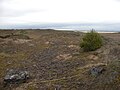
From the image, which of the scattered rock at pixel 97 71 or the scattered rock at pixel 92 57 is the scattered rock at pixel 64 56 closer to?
the scattered rock at pixel 92 57

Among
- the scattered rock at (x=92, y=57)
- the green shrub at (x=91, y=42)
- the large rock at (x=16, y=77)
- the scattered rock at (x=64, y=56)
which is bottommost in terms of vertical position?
the large rock at (x=16, y=77)

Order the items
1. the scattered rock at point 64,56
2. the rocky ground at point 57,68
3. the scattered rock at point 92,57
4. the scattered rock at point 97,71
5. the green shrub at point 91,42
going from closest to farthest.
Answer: the rocky ground at point 57,68 < the scattered rock at point 97,71 < the scattered rock at point 92,57 < the scattered rock at point 64,56 < the green shrub at point 91,42

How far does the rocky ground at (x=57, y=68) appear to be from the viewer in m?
22.2

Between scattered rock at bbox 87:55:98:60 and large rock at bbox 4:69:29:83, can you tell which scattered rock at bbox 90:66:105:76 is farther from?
scattered rock at bbox 87:55:98:60

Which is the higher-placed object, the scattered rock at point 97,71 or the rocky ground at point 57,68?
the scattered rock at point 97,71

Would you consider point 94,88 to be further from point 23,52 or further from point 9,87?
point 23,52

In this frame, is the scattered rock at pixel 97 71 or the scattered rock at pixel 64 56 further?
the scattered rock at pixel 64 56

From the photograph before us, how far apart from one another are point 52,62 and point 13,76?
794 centimetres

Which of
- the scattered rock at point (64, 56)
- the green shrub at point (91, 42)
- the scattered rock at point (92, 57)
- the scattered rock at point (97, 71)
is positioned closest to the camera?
the scattered rock at point (97, 71)

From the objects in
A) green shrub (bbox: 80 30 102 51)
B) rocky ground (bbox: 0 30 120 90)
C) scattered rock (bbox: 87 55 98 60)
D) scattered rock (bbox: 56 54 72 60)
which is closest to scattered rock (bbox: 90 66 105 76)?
rocky ground (bbox: 0 30 120 90)

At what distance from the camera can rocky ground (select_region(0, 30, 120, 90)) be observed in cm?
2217

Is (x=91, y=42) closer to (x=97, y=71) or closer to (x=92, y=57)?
(x=92, y=57)

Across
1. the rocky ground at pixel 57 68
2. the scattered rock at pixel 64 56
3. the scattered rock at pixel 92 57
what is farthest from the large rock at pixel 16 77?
the scattered rock at pixel 92 57

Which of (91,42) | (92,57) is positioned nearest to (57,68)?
(92,57)
